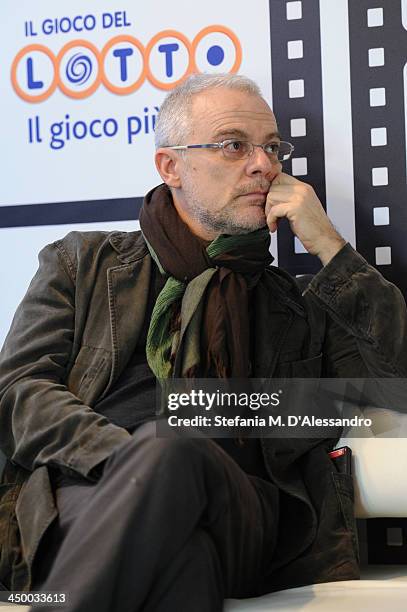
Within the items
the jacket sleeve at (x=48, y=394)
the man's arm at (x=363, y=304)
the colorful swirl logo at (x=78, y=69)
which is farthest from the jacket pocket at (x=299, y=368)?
the colorful swirl logo at (x=78, y=69)

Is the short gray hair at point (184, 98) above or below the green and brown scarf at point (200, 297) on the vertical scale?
above

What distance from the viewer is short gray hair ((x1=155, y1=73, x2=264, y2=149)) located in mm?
2373

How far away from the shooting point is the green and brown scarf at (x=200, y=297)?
2.17m

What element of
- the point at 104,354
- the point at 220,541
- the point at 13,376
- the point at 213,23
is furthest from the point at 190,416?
the point at 213,23

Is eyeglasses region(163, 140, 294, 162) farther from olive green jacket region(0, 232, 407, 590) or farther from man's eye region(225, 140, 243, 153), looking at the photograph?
olive green jacket region(0, 232, 407, 590)

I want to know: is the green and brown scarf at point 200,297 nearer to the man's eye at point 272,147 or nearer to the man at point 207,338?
the man at point 207,338

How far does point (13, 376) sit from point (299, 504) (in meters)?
0.67

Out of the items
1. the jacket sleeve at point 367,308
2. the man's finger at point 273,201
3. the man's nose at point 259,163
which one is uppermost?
the man's nose at point 259,163

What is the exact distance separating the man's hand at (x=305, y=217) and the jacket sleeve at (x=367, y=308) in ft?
0.17

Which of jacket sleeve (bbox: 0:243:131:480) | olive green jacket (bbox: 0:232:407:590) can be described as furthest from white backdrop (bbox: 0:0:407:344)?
jacket sleeve (bbox: 0:243:131:480)

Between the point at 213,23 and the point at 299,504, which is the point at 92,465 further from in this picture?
the point at 213,23

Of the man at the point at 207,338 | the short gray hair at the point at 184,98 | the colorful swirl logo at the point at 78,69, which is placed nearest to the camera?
the man at the point at 207,338

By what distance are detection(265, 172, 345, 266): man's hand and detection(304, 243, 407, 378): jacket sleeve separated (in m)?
0.05

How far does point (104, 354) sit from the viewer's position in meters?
2.20
